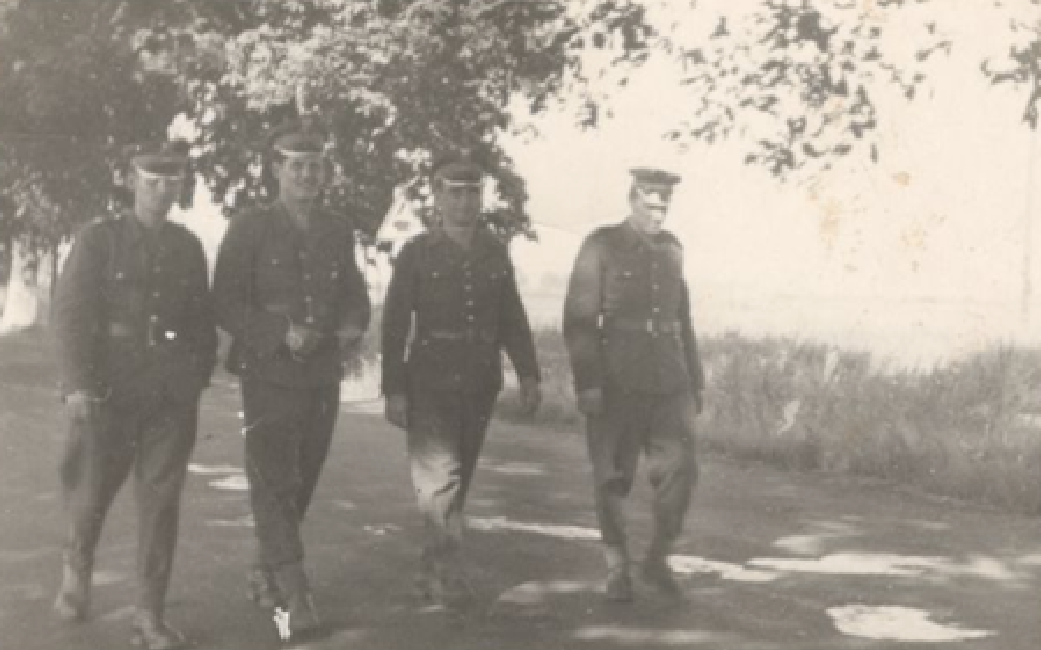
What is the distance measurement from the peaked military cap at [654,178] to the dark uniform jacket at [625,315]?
0.89 feet

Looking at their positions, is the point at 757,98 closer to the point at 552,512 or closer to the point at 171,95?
the point at 552,512

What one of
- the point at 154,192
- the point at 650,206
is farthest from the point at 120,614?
the point at 650,206

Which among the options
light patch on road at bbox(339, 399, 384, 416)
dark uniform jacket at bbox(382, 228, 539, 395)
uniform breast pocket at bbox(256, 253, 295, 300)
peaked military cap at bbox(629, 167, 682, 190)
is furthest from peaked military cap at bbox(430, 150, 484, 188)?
light patch on road at bbox(339, 399, 384, 416)

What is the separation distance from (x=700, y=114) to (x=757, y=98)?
2.64 feet

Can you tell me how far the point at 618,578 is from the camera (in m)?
7.68

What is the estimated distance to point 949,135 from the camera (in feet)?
67.2

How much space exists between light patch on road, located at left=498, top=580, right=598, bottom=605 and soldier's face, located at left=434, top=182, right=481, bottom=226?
72.6 inches

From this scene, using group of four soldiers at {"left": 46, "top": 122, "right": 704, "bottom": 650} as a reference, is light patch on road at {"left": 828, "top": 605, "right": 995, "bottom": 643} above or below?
below

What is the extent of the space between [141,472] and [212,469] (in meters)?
6.49

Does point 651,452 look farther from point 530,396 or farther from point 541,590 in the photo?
point 541,590

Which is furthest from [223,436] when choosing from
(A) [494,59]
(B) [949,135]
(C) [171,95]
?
(C) [171,95]

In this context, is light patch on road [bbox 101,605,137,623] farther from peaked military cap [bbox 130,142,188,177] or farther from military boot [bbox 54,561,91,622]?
peaked military cap [bbox 130,142,188,177]

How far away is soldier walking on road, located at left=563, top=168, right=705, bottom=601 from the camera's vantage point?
7887 millimetres

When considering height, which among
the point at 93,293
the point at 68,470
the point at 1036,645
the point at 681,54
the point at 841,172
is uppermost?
the point at 681,54
